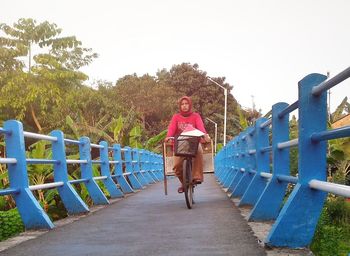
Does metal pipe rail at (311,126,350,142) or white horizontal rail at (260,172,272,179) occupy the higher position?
metal pipe rail at (311,126,350,142)

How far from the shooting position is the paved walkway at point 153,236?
420cm

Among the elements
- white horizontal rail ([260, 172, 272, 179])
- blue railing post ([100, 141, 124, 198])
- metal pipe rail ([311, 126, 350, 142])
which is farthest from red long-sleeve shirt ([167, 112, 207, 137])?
metal pipe rail ([311, 126, 350, 142])

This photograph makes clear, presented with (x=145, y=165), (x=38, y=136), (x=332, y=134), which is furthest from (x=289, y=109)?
(x=145, y=165)

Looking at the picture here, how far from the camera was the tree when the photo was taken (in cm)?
2931

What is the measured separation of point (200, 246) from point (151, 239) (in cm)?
68

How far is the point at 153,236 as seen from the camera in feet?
16.3

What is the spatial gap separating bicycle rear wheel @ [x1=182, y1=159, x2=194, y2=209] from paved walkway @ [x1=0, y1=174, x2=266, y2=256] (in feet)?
1.25

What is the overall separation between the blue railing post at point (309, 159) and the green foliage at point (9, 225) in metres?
4.72

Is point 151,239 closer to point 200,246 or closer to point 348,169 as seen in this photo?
point 200,246

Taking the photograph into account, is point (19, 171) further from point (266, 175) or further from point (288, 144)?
point (288, 144)

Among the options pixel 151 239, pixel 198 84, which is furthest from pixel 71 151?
pixel 198 84

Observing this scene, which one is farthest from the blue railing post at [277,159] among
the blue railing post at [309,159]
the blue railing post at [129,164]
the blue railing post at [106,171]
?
the blue railing post at [129,164]

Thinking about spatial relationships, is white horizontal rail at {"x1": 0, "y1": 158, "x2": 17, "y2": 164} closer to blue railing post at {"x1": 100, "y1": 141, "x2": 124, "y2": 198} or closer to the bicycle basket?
the bicycle basket

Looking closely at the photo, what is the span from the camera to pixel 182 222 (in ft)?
19.7
